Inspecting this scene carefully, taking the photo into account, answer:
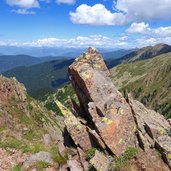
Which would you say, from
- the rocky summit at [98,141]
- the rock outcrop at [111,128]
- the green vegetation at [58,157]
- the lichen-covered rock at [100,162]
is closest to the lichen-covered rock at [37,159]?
the rocky summit at [98,141]

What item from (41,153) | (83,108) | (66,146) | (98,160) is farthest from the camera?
(83,108)

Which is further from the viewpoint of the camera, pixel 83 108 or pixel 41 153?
pixel 83 108

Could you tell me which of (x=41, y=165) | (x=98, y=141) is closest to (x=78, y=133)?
(x=98, y=141)

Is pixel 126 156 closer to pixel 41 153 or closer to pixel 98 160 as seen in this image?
pixel 98 160

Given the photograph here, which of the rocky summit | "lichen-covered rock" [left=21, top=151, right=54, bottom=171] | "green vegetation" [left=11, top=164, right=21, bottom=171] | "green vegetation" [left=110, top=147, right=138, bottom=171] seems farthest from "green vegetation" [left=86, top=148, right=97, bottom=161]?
"green vegetation" [left=11, top=164, right=21, bottom=171]

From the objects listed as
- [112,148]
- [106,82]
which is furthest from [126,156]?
[106,82]

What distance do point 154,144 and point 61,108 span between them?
41.0 feet

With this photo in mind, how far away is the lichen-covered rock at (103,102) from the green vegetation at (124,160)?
2.89 ft

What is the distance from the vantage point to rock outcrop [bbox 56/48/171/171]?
32719 millimetres

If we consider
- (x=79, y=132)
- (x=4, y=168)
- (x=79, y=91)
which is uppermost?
(x=79, y=91)

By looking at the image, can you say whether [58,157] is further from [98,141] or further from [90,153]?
[98,141]

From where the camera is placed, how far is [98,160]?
3259cm

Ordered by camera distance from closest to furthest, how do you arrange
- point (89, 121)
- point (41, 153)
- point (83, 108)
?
1. point (41, 153)
2. point (89, 121)
3. point (83, 108)

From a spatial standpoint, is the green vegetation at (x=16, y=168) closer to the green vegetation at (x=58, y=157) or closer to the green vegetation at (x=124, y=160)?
the green vegetation at (x=58, y=157)
